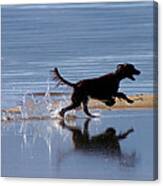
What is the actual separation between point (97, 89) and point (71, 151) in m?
0.18

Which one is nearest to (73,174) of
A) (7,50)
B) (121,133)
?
(121,133)

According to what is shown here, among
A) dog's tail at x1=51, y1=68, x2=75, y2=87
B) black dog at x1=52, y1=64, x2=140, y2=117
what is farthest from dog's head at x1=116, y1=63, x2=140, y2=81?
dog's tail at x1=51, y1=68, x2=75, y2=87

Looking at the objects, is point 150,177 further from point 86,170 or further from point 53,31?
point 53,31

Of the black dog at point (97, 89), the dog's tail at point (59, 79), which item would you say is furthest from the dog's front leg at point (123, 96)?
the dog's tail at point (59, 79)

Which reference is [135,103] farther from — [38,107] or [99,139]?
[38,107]

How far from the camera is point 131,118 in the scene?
6.84 ft

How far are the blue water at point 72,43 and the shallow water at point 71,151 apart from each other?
78 millimetres

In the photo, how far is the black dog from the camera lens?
2.10 metres

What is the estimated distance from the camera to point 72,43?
2117 mm

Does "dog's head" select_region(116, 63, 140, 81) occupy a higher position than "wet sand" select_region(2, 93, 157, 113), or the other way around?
"dog's head" select_region(116, 63, 140, 81)

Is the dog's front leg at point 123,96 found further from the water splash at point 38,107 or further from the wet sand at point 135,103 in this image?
the water splash at point 38,107

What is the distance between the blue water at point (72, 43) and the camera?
208cm

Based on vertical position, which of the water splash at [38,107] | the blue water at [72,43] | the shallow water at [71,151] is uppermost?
the blue water at [72,43]

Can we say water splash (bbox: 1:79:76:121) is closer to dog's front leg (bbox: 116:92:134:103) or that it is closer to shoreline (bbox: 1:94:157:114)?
shoreline (bbox: 1:94:157:114)
